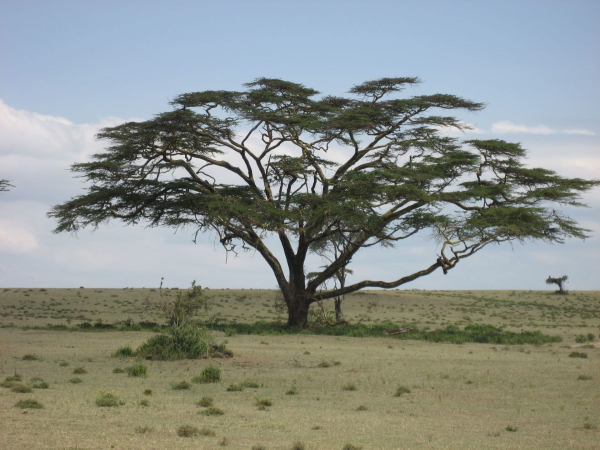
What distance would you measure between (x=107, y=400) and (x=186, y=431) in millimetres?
2498

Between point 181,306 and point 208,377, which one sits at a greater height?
point 181,306

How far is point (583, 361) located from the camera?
1812 centimetres

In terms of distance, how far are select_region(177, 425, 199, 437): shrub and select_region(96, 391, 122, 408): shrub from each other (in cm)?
225

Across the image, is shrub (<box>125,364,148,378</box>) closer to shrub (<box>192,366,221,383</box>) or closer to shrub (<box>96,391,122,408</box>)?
shrub (<box>192,366,221,383</box>)

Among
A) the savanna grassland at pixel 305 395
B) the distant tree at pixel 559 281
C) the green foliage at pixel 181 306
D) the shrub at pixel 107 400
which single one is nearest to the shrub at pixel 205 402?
the savanna grassland at pixel 305 395

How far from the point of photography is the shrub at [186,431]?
872cm

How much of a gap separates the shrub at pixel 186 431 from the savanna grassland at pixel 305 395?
0.02m

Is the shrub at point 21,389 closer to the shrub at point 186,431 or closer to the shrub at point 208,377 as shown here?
the shrub at point 208,377

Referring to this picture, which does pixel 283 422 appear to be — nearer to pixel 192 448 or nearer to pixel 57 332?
pixel 192 448

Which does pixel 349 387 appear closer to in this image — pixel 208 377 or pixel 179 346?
pixel 208 377

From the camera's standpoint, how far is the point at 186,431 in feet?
28.6

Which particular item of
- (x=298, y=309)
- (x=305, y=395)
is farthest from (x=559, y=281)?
(x=305, y=395)

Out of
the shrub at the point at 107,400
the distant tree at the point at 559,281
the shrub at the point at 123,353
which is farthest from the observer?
the distant tree at the point at 559,281

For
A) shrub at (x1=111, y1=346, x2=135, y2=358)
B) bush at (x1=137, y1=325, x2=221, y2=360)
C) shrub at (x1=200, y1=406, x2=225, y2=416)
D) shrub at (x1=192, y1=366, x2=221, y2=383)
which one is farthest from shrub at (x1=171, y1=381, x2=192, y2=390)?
shrub at (x1=111, y1=346, x2=135, y2=358)
